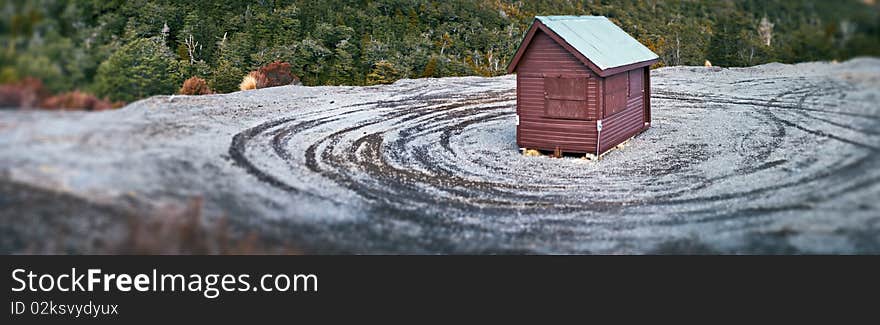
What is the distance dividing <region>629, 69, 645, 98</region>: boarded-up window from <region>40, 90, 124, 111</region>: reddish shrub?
13.8 metres

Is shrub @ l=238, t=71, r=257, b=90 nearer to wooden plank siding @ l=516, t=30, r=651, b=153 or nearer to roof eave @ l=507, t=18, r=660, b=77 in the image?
wooden plank siding @ l=516, t=30, r=651, b=153

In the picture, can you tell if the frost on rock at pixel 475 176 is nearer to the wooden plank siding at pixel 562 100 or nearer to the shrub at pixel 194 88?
the wooden plank siding at pixel 562 100

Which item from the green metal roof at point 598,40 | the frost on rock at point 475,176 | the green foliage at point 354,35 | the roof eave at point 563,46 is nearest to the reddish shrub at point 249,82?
the green foliage at point 354,35

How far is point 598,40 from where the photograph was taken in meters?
22.5

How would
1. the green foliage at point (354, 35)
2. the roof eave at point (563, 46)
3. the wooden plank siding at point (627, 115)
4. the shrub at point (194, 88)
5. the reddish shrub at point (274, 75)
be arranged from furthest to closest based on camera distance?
the reddish shrub at point (274, 75), the shrub at point (194, 88), the wooden plank siding at point (627, 115), the roof eave at point (563, 46), the green foliage at point (354, 35)

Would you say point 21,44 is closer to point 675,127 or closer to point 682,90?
point 675,127

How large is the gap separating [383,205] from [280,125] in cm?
913

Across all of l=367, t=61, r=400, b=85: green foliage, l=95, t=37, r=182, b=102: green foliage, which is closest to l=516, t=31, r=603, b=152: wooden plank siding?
l=95, t=37, r=182, b=102: green foliage

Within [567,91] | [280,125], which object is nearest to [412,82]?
[280,125]

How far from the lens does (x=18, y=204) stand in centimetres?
1323

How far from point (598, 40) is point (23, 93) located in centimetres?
1407

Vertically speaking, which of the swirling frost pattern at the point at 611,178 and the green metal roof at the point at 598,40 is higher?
the green metal roof at the point at 598,40

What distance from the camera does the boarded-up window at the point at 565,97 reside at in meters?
A: 21.1

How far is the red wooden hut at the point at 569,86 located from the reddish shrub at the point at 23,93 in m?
11.0
